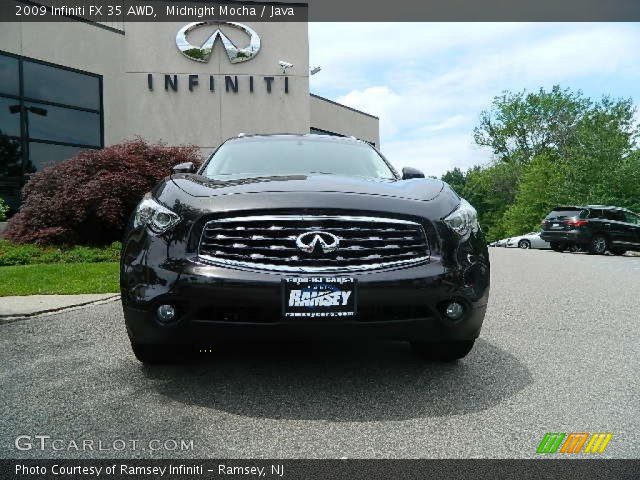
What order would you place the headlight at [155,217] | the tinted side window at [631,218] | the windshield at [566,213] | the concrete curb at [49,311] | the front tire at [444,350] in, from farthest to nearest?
the tinted side window at [631,218], the windshield at [566,213], the concrete curb at [49,311], the front tire at [444,350], the headlight at [155,217]

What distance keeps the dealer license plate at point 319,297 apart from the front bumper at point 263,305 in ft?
0.10

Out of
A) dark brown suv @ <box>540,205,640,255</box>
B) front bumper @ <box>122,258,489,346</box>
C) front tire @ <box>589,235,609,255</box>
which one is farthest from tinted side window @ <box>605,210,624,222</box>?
front bumper @ <box>122,258,489,346</box>

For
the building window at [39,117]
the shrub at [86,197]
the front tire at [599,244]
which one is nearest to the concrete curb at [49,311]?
the shrub at [86,197]

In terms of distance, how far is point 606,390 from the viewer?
327cm

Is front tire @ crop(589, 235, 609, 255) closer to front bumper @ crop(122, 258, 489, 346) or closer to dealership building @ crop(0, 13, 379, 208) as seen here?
dealership building @ crop(0, 13, 379, 208)

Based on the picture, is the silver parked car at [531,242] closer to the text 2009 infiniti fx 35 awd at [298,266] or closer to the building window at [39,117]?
the building window at [39,117]

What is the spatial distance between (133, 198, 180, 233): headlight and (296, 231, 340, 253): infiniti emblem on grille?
0.66 metres

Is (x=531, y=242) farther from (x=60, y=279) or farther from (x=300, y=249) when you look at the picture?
(x=300, y=249)

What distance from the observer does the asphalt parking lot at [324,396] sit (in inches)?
99.3

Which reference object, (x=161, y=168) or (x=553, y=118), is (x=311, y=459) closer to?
(x=161, y=168)

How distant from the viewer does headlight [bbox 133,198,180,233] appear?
303 cm

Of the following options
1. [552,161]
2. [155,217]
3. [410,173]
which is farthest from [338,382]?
[552,161]

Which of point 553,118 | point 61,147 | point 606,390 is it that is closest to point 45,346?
point 606,390

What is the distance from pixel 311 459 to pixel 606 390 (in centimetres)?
189
